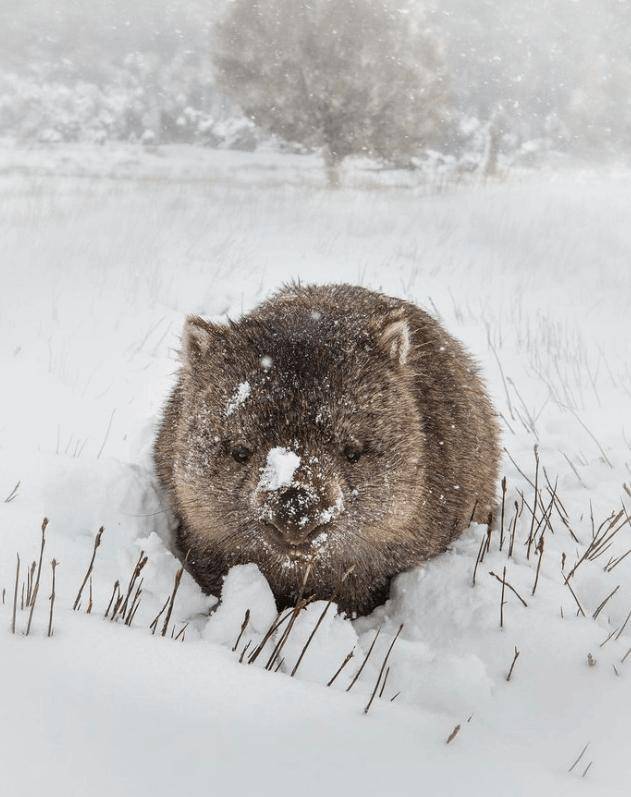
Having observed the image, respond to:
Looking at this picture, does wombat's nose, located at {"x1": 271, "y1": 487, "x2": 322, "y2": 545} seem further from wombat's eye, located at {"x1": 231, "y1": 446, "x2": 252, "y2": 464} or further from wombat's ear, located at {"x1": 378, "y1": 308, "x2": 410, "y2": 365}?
wombat's ear, located at {"x1": 378, "y1": 308, "x2": 410, "y2": 365}

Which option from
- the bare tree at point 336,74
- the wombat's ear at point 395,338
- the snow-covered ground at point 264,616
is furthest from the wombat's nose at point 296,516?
the bare tree at point 336,74

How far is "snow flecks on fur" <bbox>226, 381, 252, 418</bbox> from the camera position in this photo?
10.2 ft

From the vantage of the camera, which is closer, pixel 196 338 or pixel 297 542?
pixel 297 542

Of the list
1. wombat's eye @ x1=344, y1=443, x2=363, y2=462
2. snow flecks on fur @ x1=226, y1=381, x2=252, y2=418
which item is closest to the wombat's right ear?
snow flecks on fur @ x1=226, y1=381, x2=252, y2=418

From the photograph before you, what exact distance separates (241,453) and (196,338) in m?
0.77

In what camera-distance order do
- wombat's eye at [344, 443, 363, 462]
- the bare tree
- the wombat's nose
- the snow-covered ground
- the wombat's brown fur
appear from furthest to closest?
the bare tree, wombat's eye at [344, 443, 363, 462], the wombat's brown fur, the wombat's nose, the snow-covered ground

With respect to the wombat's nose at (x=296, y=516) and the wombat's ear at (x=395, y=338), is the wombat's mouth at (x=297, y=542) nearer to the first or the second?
the wombat's nose at (x=296, y=516)

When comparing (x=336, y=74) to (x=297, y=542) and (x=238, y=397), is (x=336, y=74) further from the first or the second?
(x=297, y=542)

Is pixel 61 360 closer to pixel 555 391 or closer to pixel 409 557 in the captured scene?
pixel 409 557

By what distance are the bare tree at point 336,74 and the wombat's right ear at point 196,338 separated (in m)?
25.0

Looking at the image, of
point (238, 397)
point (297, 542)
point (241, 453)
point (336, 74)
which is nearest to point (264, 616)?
point (297, 542)

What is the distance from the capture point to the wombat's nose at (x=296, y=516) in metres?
2.67

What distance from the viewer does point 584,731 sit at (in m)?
2.46

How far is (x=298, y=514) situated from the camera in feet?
8.79
